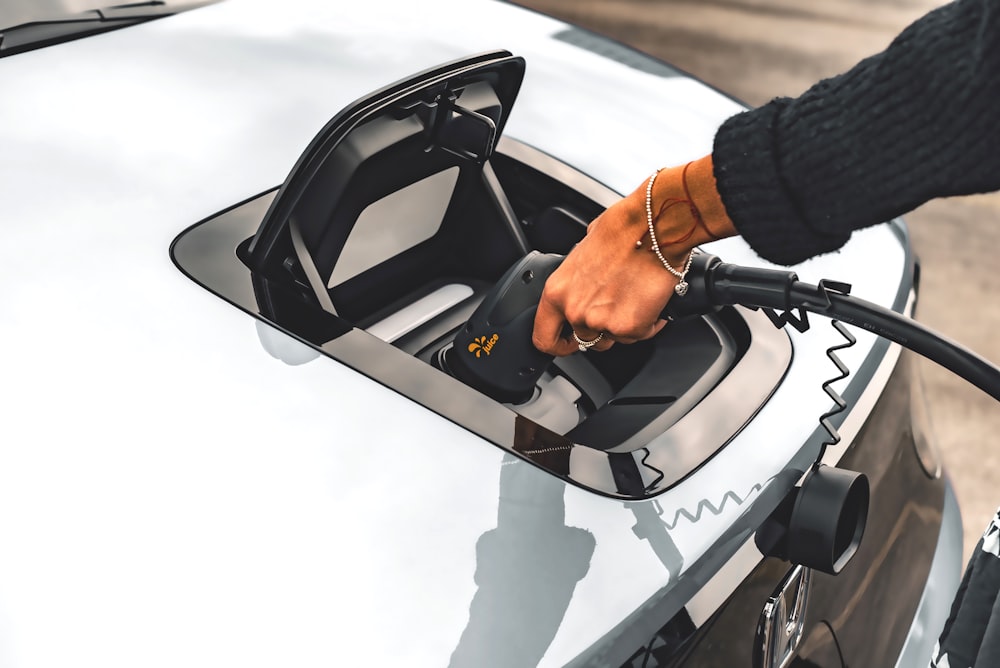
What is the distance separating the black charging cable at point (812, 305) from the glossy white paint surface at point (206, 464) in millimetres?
134

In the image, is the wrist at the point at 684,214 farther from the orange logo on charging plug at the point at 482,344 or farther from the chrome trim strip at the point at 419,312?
the chrome trim strip at the point at 419,312

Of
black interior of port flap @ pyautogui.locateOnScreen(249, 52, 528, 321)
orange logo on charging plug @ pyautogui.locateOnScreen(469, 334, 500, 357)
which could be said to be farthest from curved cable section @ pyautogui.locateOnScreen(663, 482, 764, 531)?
black interior of port flap @ pyautogui.locateOnScreen(249, 52, 528, 321)

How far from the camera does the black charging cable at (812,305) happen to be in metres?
0.94

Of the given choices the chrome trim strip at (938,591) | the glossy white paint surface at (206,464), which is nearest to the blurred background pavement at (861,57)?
the chrome trim strip at (938,591)

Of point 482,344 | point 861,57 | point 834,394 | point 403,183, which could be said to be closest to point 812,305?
point 834,394

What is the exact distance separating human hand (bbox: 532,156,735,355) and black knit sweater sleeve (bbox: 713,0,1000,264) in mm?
37

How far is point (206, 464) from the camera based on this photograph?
0.88m

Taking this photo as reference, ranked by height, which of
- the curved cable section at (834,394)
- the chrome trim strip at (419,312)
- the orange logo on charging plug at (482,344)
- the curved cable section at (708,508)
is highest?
the curved cable section at (834,394)

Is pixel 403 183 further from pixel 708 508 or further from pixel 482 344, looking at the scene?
pixel 708 508

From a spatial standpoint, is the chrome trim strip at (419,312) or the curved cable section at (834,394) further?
the chrome trim strip at (419,312)

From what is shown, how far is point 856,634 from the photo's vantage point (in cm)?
115

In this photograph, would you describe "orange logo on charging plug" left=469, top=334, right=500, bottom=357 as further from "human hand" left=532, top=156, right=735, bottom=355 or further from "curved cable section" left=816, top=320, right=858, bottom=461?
"curved cable section" left=816, top=320, right=858, bottom=461

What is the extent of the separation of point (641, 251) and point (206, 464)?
50cm

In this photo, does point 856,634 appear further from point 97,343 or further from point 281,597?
point 97,343
